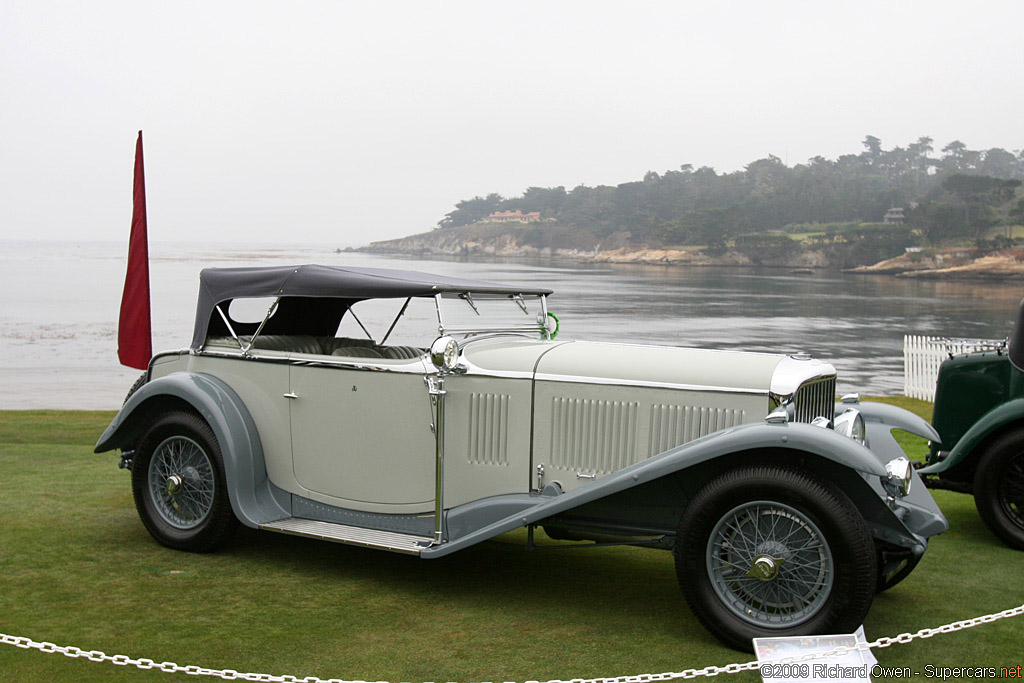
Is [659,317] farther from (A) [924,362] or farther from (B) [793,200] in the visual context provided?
(B) [793,200]

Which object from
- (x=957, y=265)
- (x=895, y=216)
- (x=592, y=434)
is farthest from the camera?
(x=895, y=216)

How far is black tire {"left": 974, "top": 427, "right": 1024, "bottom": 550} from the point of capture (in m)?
5.82

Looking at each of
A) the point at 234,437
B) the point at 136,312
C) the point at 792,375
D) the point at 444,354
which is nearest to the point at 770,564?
the point at 792,375

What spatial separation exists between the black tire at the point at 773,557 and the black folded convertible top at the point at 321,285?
200cm

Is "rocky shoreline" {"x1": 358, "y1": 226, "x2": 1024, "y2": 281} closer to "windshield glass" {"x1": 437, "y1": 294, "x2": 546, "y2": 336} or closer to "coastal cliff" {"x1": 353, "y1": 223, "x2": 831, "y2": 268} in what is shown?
"coastal cliff" {"x1": 353, "y1": 223, "x2": 831, "y2": 268}

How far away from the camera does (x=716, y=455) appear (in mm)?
4027

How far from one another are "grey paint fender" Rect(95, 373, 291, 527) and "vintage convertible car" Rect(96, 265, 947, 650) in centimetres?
1

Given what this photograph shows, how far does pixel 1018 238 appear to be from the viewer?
8600cm

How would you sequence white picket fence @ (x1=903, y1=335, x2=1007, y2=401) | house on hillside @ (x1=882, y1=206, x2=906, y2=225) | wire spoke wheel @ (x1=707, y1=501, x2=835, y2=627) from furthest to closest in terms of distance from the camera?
1. house on hillside @ (x1=882, y1=206, x2=906, y2=225)
2. white picket fence @ (x1=903, y1=335, x2=1007, y2=401)
3. wire spoke wheel @ (x1=707, y1=501, x2=835, y2=627)

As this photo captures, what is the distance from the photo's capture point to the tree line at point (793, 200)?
294 feet

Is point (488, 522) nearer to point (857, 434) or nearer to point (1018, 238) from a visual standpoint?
point (857, 434)

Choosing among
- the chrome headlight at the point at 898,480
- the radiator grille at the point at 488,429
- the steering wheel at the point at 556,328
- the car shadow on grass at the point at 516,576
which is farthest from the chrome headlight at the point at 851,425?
the steering wheel at the point at 556,328

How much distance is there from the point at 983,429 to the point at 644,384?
9.10 ft

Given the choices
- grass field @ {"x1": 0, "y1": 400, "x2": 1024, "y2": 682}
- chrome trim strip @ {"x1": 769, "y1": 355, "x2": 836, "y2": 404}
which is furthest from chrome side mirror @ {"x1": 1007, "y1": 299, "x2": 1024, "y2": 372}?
chrome trim strip @ {"x1": 769, "y1": 355, "x2": 836, "y2": 404}
